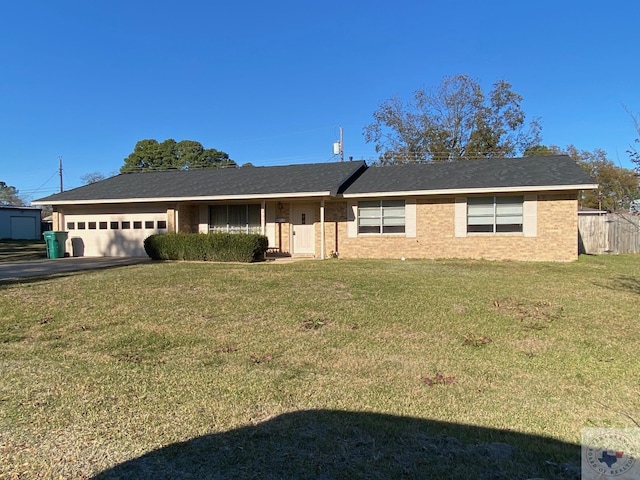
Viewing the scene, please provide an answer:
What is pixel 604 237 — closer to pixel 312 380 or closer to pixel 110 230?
pixel 312 380

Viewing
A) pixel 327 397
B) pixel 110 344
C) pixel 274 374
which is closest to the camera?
pixel 327 397

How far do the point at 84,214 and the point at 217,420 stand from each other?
64.2 feet

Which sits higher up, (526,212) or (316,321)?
(526,212)

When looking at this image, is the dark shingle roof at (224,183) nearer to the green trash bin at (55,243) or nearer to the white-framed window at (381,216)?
the white-framed window at (381,216)

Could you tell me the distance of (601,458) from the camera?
3.18 metres

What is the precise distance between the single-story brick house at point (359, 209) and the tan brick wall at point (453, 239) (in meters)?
0.03

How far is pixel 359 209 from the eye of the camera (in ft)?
56.3

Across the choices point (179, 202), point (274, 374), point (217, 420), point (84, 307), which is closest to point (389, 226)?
point (179, 202)

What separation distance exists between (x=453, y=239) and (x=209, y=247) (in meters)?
8.70

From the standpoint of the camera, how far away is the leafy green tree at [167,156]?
174 feet

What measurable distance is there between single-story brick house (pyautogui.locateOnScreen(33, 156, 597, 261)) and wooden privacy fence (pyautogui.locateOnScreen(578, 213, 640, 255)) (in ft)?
14.0

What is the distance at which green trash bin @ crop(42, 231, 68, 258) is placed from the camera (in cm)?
1897

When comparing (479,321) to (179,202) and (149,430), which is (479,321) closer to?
(149,430)

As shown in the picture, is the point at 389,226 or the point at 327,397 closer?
the point at 327,397
